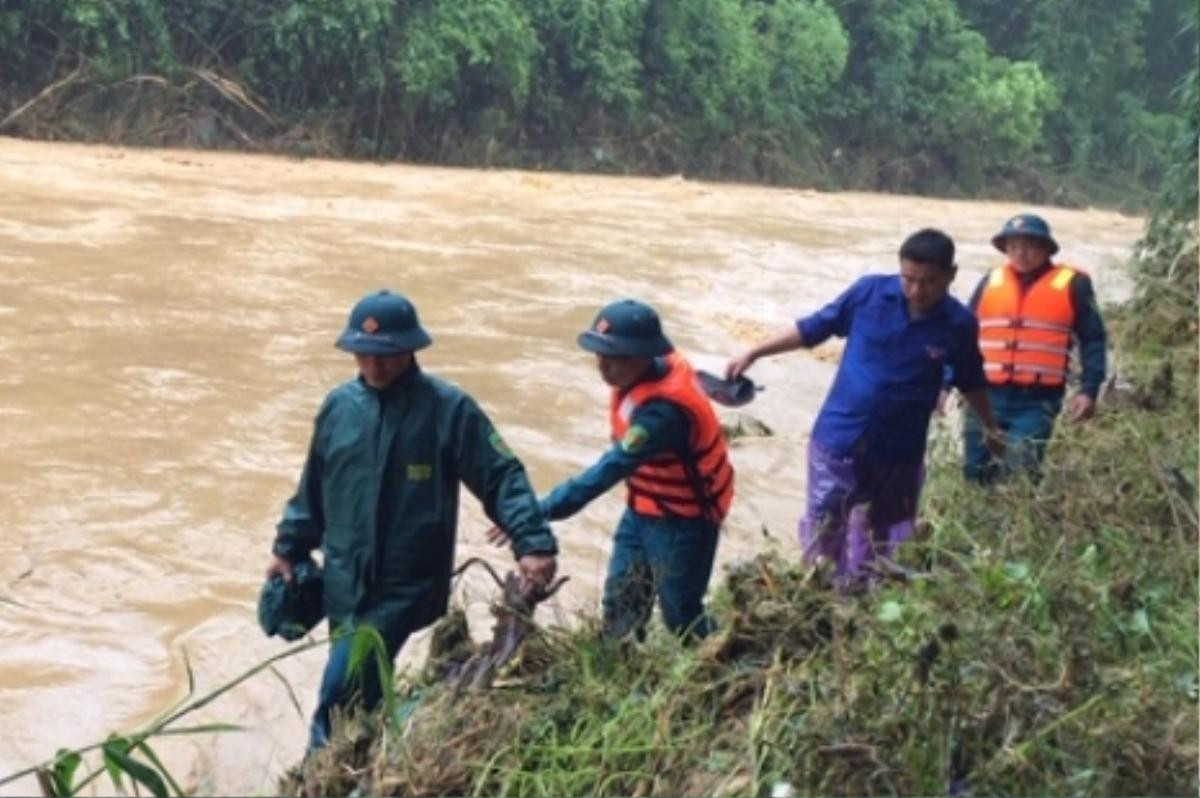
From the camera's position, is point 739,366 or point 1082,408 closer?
point 739,366

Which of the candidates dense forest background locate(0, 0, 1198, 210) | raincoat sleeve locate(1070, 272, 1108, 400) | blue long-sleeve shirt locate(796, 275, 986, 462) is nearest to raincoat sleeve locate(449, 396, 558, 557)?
blue long-sleeve shirt locate(796, 275, 986, 462)

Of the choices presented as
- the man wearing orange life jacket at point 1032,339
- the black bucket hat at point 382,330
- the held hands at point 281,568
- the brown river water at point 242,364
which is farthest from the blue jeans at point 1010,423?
the held hands at point 281,568

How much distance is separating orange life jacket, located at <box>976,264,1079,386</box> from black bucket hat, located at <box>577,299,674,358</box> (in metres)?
2.17

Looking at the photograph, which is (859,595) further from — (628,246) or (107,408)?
(628,246)

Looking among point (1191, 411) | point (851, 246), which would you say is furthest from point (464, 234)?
point (1191, 411)

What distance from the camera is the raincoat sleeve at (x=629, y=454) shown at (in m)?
5.11

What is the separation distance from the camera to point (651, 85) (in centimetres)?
3581

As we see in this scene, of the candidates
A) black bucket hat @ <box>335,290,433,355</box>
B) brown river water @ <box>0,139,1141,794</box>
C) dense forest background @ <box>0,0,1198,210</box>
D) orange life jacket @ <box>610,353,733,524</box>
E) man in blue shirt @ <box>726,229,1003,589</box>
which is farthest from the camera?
dense forest background @ <box>0,0,1198,210</box>

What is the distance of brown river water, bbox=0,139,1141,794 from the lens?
6.69 metres

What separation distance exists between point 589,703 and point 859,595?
85 cm

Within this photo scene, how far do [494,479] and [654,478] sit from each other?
0.73m

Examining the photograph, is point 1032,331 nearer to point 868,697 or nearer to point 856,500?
point 856,500

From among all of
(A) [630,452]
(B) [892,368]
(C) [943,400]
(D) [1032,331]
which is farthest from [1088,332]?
(A) [630,452]

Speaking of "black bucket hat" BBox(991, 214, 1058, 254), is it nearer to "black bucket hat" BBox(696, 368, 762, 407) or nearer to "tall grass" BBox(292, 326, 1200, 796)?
"black bucket hat" BBox(696, 368, 762, 407)
